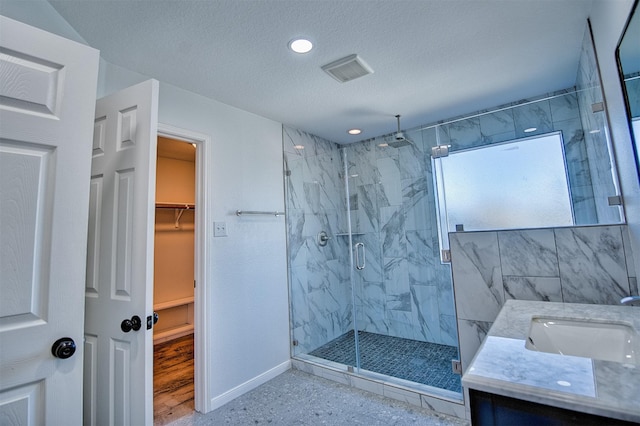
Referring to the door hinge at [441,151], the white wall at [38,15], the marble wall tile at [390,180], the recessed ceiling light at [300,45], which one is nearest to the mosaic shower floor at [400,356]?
the marble wall tile at [390,180]

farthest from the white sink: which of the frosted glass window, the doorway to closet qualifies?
the doorway to closet

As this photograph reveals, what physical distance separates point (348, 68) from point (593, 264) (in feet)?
6.23

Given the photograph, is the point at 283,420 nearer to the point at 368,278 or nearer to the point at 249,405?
the point at 249,405

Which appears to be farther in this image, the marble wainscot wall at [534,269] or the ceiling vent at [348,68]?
the ceiling vent at [348,68]

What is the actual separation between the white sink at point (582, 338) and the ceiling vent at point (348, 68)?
1794 mm

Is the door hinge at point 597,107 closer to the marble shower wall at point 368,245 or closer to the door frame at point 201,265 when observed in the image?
the marble shower wall at point 368,245

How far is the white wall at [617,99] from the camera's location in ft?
4.18

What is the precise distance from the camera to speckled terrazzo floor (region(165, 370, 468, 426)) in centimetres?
199

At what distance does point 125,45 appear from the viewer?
1736 mm

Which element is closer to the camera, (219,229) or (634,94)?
(634,94)

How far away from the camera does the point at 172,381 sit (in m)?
2.67

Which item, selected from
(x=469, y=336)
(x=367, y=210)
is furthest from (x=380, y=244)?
(x=469, y=336)

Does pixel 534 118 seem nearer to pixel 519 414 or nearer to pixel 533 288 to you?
pixel 533 288

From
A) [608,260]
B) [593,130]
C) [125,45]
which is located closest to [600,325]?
[608,260]
